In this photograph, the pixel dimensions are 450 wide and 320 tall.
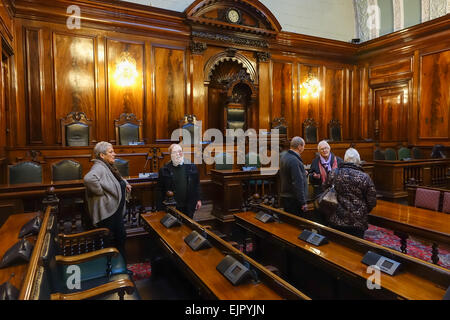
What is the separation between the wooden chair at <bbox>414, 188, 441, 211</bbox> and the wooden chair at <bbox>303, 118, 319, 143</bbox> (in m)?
4.92

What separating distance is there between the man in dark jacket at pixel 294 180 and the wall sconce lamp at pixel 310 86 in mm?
5951

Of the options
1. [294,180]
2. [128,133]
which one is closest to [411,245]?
[294,180]

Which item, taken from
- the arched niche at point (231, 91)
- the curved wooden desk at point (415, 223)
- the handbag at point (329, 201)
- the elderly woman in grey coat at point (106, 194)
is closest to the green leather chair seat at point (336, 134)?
the arched niche at point (231, 91)

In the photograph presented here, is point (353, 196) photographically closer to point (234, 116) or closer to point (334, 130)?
point (234, 116)

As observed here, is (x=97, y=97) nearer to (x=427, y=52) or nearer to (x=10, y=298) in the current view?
(x=10, y=298)

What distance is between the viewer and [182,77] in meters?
6.93

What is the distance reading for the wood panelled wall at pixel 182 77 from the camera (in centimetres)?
570

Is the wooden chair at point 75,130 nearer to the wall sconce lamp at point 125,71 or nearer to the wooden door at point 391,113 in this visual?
the wall sconce lamp at point 125,71

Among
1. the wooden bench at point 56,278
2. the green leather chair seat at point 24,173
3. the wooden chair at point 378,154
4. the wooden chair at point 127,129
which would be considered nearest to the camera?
the wooden bench at point 56,278

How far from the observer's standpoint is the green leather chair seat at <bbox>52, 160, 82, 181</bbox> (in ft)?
14.0

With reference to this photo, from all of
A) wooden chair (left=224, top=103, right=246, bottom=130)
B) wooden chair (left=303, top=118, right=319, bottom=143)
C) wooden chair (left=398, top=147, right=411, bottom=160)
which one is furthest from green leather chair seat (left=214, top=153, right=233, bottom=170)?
wooden chair (left=398, top=147, right=411, bottom=160)

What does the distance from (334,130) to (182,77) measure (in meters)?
4.68
